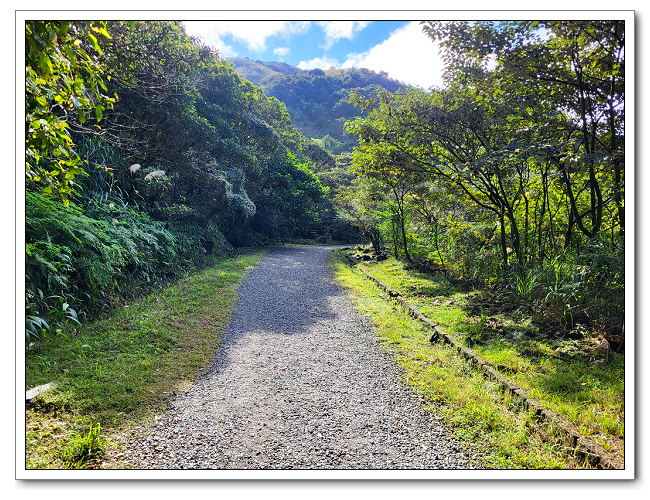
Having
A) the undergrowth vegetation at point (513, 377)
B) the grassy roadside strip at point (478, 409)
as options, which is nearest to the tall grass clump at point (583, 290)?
the undergrowth vegetation at point (513, 377)

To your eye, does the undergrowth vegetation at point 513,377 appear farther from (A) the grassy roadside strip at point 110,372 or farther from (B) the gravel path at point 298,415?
(A) the grassy roadside strip at point 110,372

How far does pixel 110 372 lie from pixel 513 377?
379 centimetres

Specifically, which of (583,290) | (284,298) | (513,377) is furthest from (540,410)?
(284,298)

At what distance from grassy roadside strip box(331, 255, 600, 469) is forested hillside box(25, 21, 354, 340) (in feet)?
11.5

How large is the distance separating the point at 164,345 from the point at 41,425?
1810 mm

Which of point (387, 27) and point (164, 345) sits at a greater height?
point (387, 27)

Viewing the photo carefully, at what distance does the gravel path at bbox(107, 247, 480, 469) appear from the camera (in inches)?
90.4

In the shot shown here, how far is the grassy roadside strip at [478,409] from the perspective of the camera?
223 cm

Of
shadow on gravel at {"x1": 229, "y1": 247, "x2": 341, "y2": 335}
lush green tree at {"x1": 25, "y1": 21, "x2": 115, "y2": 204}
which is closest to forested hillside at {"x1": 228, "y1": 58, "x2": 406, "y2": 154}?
shadow on gravel at {"x1": 229, "y1": 247, "x2": 341, "y2": 335}

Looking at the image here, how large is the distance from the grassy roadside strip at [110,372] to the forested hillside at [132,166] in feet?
1.57

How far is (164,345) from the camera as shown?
13.9 feet

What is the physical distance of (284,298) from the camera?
744cm

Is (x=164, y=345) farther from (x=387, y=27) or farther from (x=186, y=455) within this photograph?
(x=387, y=27)
